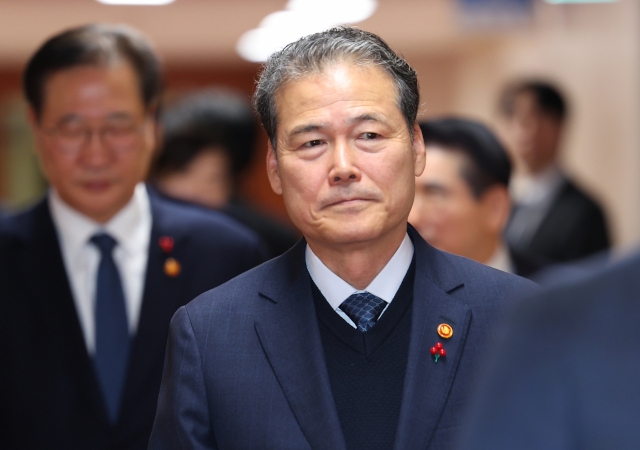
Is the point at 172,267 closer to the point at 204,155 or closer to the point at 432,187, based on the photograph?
the point at 432,187

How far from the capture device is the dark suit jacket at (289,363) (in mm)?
1750

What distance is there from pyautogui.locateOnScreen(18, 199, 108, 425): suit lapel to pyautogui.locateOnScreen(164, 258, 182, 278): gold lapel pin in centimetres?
26

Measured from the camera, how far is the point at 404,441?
1719mm

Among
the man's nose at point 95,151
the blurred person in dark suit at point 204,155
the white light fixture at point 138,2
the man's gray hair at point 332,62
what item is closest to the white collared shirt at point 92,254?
the man's nose at point 95,151

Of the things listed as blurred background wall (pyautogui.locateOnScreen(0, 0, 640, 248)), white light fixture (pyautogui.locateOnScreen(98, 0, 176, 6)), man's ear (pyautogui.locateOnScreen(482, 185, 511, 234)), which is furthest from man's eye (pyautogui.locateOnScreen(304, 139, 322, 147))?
white light fixture (pyautogui.locateOnScreen(98, 0, 176, 6))

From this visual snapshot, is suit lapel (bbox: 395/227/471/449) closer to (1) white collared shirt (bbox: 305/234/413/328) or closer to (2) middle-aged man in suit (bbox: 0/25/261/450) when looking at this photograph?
(1) white collared shirt (bbox: 305/234/413/328)

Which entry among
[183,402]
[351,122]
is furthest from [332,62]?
[183,402]

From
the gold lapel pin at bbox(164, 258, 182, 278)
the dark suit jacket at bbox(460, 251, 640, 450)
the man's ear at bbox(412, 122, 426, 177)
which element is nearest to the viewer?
the dark suit jacket at bbox(460, 251, 640, 450)

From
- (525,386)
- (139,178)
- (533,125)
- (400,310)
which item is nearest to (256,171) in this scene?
(533,125)

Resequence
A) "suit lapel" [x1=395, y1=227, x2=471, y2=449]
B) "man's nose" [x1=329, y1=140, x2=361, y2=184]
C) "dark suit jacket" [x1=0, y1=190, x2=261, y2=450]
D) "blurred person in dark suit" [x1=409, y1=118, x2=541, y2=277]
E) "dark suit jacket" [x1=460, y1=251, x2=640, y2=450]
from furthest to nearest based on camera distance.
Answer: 1. "blurred person in dark suit" [x1=409, y1=118, x2=541, y2=277]
2. "dark suit jacket" [x1=0, y1=190, x2=261, y2=450]
3. "man's nose" [x1=329, y1=140, x2=361, y2=184]
4. "suit lapel" [x1=395, y1=227, x2=471, y2=449]
5. "dark suit jacket" [x1=460, y1=251, x2=640, y2=450]

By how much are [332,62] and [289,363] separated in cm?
57

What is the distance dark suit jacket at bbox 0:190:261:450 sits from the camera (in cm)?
248

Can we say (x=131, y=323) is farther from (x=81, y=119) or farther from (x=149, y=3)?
(x=149, y=3)

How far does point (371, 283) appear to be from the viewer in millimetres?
1939
